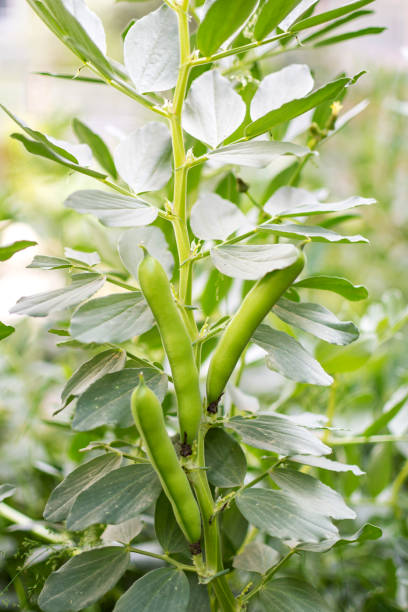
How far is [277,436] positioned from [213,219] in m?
0.12

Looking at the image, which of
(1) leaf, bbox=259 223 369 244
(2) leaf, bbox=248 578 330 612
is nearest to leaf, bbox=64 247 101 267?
(1) leaf, bbox=259 223 369 244

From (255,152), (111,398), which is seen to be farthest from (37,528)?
(255,152)

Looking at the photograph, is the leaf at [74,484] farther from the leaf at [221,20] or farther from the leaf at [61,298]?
the leaf at [221,20]

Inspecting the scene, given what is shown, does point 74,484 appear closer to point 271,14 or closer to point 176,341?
point 176,341

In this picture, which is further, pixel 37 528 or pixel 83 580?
pixel 37 528

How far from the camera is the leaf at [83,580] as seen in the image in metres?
0.25

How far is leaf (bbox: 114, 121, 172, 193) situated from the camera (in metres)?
0.29

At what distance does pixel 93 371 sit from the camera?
0.28 m

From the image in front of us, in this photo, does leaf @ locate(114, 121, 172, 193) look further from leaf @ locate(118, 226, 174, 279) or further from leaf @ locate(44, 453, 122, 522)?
leaf @ locate(44, 453, 122, 522)

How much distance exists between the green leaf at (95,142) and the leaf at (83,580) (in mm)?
258

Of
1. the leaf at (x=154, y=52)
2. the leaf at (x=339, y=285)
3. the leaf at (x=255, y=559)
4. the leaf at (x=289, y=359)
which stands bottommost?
the leaf at (x=255, y=559)

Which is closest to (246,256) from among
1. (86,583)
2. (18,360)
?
(86,583)

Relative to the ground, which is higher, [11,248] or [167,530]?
[11,248]

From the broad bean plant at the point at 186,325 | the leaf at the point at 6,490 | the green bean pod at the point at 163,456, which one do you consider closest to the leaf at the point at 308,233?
the broad bean plant at the point at 186,325
